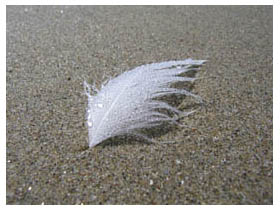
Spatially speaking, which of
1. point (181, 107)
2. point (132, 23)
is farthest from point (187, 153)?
point (132, 23)

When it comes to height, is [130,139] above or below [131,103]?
below

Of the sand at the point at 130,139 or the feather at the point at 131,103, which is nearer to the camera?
the sand at the point at 130,139

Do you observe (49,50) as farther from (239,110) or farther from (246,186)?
(246,186)

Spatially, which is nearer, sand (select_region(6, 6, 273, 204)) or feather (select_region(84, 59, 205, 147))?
sand (select_region(6, 6, 273, 204))
